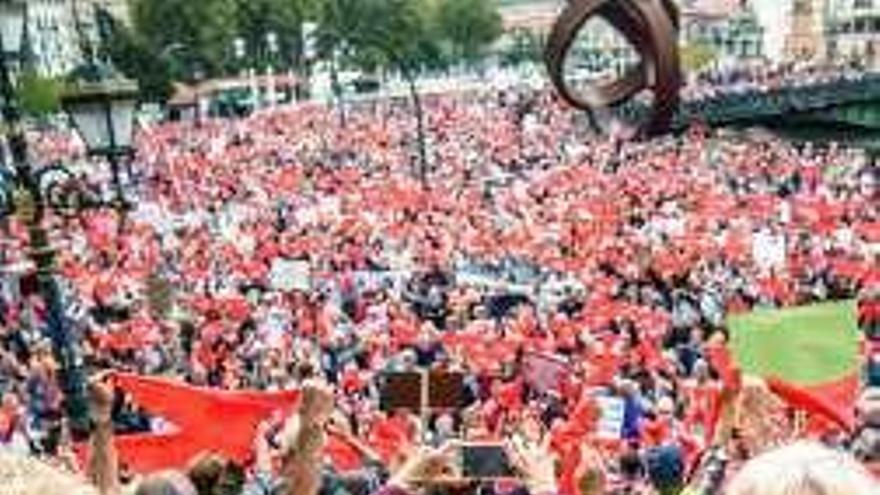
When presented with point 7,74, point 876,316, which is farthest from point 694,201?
point 7,74

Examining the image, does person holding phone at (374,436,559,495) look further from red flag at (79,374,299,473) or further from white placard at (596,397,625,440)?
white placard at (596,397,625,440)

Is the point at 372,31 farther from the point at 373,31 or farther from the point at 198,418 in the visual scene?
the point at 198,418

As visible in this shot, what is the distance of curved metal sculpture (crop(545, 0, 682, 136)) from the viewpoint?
44.2ft

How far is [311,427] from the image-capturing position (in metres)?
5.21

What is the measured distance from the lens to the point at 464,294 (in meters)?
28.4

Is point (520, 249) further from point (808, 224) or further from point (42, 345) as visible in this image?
point (42, 345)

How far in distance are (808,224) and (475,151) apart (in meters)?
24.4

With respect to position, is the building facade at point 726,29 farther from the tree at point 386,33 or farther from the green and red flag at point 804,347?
the green and red flag at point 804,347

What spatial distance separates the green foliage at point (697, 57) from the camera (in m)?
120

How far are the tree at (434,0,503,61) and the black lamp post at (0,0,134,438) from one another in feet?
409

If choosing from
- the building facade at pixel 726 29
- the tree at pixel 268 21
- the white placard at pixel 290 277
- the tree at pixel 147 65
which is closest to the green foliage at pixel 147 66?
the tree at pixel 147 65

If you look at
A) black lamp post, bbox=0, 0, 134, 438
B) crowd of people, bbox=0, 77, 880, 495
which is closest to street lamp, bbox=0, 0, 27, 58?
black lamp post, bbox=0, 0, 134, 438

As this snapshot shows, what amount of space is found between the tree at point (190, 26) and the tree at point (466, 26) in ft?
93.5

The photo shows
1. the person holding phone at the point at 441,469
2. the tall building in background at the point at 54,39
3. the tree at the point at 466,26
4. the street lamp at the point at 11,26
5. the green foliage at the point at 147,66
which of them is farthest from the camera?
the tree at the point at 466,26
